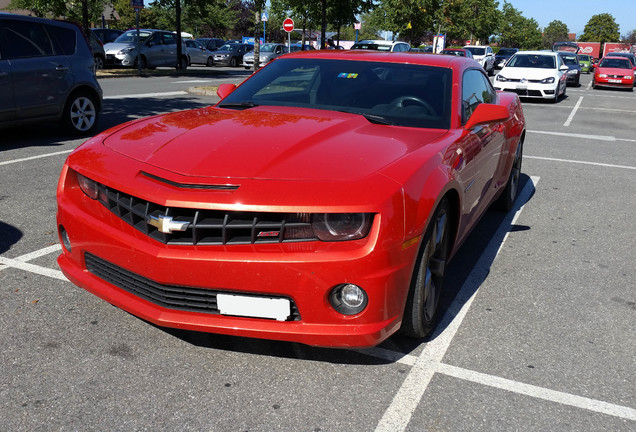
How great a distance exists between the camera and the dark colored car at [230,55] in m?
35.7

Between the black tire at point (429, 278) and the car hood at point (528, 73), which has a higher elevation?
the car hood at point (528, 73)

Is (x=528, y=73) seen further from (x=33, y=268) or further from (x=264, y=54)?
(x=33, y=268)

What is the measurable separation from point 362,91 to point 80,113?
21.4 ft

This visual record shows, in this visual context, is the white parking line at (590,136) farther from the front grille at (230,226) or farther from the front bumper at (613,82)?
the front bumper at (613,82)

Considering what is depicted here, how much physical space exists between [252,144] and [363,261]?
0.96m

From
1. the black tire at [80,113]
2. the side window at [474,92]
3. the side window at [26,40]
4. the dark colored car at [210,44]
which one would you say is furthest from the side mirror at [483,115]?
the dark colored car at [210,44]

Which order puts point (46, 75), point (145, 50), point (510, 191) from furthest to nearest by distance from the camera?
point (145, 50) < point (46, 75) < point (510, 191)

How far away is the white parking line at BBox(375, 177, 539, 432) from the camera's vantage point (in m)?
2.74

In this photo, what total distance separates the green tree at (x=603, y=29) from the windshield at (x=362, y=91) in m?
128

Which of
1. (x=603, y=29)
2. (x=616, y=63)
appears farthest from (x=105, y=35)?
(x=603, y=29)

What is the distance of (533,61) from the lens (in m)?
19.9

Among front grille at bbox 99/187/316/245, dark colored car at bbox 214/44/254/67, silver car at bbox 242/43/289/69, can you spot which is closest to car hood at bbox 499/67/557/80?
silver car at bbox 242/43/289/69

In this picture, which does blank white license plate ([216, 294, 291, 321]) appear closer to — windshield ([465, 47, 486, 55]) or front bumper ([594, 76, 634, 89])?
front bumper ([594, 76, 634, 89])

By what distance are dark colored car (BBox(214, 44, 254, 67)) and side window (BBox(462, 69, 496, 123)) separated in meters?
31.7
